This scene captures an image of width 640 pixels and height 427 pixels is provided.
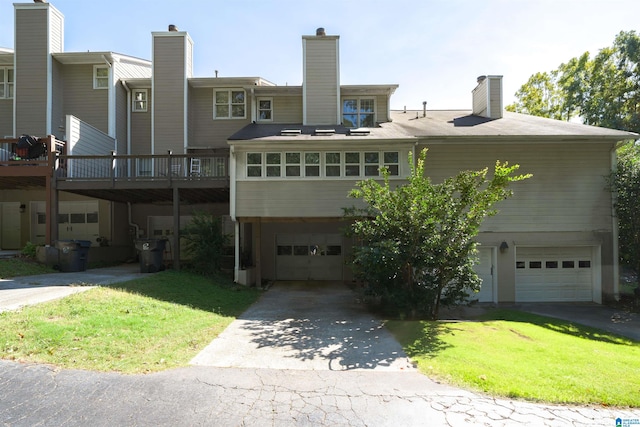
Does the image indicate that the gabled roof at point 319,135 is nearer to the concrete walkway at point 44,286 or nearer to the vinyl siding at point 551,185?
the vinyl siding at point 551,185

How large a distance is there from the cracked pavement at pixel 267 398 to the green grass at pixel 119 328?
1.15 ft

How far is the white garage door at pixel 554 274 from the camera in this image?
11.8 meters

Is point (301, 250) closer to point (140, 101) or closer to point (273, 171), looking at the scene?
point (273, 171)

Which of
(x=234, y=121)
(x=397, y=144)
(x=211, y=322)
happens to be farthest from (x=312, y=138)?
(x=211, y=322)

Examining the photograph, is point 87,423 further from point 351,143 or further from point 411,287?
point 351,143

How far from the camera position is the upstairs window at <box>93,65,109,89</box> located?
565 inches

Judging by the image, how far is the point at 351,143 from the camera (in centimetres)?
1096

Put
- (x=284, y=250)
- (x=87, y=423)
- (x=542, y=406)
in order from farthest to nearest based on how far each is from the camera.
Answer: (x=284, y=250) < (x=542, y=406) < (x=87, y=423)

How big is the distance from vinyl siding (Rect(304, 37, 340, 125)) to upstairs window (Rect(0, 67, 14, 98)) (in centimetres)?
1258

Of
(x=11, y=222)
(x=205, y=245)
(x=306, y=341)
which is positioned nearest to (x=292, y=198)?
(x=205, y=245)

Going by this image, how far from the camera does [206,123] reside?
48.4 ft

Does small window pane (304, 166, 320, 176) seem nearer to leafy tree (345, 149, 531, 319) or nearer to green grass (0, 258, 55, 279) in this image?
leafy tree (345, 149, 531, 319)

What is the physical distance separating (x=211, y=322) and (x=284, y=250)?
778cm

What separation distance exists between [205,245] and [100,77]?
9434mm
